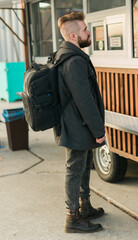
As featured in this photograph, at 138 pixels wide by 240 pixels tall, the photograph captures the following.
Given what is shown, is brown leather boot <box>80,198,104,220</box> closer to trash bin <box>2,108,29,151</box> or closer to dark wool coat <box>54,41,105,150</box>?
dark wool coat <box>54,41,105,150</box>

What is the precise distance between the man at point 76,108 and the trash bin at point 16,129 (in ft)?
10.2

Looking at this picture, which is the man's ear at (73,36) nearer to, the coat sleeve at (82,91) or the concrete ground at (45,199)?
the coat sleeve at (82,91)

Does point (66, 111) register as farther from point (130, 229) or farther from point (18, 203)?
point (18, 203)

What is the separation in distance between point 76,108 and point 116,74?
1.27m

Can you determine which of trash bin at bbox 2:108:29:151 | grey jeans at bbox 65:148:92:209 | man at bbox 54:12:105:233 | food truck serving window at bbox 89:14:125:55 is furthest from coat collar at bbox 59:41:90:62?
trash bin at bbox 2:108:29:151

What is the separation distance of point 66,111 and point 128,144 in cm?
130

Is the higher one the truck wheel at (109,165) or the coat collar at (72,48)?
the coat collar at (72,48)

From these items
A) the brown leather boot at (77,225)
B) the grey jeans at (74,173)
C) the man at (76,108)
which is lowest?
the brown leather boot at (77,225)

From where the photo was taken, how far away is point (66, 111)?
3127mm

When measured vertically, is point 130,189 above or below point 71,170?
below

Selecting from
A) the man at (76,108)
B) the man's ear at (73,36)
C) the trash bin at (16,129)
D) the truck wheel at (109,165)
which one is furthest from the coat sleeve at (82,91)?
the trash bin at (16,129)

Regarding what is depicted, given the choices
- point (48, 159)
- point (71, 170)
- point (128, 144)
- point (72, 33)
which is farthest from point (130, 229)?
point (48, 159)

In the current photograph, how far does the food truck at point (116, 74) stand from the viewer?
407 cm

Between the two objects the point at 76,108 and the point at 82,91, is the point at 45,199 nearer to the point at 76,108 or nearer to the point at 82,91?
the point at 76,108
